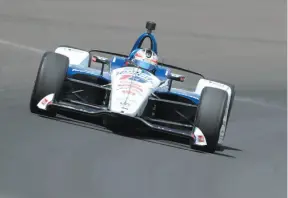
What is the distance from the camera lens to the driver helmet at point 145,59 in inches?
451

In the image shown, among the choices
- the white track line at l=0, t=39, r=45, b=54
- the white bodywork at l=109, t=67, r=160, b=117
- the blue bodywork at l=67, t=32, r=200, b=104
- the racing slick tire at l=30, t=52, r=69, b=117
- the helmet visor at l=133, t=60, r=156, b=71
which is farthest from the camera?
the white track line at l=0, t=39, r=45, b=54

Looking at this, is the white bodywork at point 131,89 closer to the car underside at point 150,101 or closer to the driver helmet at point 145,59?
the car underside at point 150,101

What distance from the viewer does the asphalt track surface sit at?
822 centimetres

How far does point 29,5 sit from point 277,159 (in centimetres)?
1462

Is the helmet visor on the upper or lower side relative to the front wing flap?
upper

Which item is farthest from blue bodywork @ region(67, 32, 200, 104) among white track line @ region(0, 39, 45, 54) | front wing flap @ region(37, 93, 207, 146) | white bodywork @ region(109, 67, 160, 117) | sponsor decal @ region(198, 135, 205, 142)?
white track line @ region(0, 39, 45, 54)

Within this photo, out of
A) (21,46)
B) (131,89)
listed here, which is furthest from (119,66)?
(21,46)

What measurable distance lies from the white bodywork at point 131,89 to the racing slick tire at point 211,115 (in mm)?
640

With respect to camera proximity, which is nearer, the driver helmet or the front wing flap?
the front wing flap

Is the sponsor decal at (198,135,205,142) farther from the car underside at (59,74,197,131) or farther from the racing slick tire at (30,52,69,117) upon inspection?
the racing slick tire at (30,52,69,117)

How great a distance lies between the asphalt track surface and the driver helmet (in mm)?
1317

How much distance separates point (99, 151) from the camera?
942cm

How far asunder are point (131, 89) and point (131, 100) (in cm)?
24

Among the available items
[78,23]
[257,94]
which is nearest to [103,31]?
[78,23]
